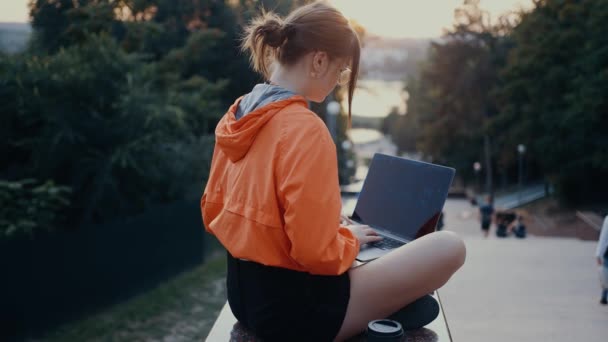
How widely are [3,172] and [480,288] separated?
7.50 metres

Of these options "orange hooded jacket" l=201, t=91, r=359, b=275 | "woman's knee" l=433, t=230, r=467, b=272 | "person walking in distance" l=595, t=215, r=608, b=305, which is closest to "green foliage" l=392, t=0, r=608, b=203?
"person walking in distance" l=595, t=215, r=608, b=305

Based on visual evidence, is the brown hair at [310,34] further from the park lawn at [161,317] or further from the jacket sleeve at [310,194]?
the park lawn at [161,317]

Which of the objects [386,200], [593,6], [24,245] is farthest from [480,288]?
[593,6]

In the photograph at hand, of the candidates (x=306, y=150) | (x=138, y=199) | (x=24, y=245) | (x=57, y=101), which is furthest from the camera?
(x=138, y=199)

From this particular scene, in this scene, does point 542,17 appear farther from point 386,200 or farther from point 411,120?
point 411,120

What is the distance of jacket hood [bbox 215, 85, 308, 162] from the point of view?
2027mm

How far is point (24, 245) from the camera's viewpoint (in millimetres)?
6586

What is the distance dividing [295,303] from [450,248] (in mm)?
626

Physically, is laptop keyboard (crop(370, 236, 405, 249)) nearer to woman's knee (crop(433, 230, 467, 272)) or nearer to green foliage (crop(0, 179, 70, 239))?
woman's knee (crop(433, 230, 467, 272))

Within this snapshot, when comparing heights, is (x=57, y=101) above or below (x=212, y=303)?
above

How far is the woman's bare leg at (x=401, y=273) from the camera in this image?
215cm

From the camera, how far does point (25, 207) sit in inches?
297

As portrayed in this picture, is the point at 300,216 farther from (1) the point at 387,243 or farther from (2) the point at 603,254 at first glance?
(2) the point at 603,254

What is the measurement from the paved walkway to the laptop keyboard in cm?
162
